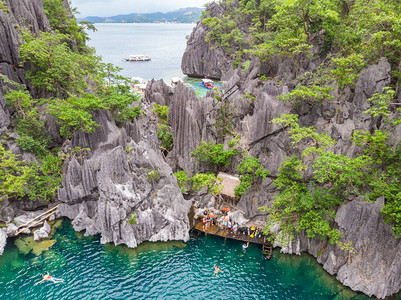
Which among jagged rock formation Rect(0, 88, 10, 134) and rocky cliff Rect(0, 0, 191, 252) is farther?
jagged rock formation Rect(0, 88, 10, 134)

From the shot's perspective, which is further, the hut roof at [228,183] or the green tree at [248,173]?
the hut roof at [228,183]

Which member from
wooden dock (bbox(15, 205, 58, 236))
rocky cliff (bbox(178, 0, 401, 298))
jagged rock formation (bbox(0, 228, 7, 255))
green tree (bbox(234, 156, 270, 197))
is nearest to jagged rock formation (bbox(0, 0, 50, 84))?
wooden dock (bbox(15, 205, 58, 236))

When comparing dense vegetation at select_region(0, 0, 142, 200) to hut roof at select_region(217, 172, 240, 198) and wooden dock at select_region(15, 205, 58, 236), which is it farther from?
hut roof at select_region(217, 172, 240, 198)

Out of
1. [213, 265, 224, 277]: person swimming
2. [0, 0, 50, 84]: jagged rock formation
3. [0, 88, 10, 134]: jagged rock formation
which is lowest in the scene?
[213, 265, 224, 277]: person swimming

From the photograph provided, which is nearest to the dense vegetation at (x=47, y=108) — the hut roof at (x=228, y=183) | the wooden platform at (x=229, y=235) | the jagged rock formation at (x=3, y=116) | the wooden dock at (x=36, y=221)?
the jagged rock formation at (x=3, y=116)

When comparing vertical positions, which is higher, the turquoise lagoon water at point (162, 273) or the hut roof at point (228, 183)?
the hut roof at point (228, 183)

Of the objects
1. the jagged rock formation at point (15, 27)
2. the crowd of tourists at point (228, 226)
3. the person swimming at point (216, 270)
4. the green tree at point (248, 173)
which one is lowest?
the person swimming at point (216, 270)

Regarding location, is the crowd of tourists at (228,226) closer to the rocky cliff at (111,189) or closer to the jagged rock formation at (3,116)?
the rocky cliff at (111,189)
